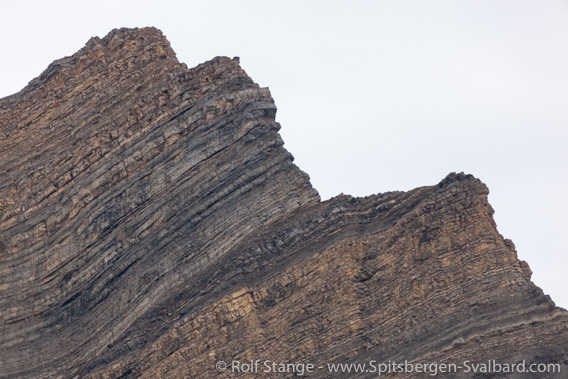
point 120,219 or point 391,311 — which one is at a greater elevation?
point 120,219

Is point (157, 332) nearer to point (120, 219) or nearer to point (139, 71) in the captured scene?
point (120, 219)

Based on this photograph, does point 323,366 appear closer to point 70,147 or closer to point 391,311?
point 391,311

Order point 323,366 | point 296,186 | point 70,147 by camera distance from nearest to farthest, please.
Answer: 1. point 323,366
2. point 296,186
3. point 70,147

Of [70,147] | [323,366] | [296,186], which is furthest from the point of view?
[70,147]

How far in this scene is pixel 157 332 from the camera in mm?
75000

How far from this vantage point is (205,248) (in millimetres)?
77625

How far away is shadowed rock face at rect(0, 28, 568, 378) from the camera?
73.2 m

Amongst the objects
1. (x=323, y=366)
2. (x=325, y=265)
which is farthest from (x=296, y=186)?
(x=323, y=366)

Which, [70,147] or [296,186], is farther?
[70,147]

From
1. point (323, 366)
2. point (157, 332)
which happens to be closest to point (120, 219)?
point (157, 332)

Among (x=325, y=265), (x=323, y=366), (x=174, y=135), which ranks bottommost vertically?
(x=323, y=366)

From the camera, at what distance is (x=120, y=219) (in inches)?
3177

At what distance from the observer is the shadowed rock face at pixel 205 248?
73.2m

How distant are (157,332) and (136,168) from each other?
37.1ft
